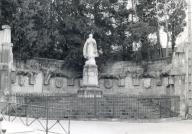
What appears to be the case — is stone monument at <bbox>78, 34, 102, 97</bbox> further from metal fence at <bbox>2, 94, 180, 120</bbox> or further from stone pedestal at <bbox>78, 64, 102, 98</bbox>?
metal fence at <bbox>2, 94, 180, 120</bbox>

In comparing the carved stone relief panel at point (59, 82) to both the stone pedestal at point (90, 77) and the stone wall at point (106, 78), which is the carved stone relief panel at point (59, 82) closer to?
the stone wall at point (106, 78)

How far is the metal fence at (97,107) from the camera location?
2097cm

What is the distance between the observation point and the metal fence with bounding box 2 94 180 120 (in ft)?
68.8

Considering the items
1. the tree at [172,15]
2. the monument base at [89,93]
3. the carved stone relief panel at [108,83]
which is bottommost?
the monument base at [89,93]

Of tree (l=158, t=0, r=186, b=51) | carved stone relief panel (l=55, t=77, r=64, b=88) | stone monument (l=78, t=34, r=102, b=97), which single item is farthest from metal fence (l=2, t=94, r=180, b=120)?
tree (l=158, t=0, r=186, b=51)

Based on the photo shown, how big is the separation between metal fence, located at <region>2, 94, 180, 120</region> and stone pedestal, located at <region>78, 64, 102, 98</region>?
139cm

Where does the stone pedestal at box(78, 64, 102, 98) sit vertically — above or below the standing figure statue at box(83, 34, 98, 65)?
below

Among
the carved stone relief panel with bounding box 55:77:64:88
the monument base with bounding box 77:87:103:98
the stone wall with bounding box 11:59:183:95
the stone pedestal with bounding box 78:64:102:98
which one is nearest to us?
the monument base with bounding box 77:87:103:98

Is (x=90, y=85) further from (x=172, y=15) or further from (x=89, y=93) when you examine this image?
(x=172, y=15)

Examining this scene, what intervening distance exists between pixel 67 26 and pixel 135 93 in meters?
8.66

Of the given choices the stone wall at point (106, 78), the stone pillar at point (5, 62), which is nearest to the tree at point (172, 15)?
the stone wall at point (106, 78)

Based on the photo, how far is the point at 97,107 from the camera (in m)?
22.2

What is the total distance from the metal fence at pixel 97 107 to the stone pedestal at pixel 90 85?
1.39 meters

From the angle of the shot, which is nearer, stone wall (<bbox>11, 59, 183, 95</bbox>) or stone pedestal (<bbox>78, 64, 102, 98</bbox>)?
stone pedestal (<bbox>78, 64, 102, 98</bbox>)
